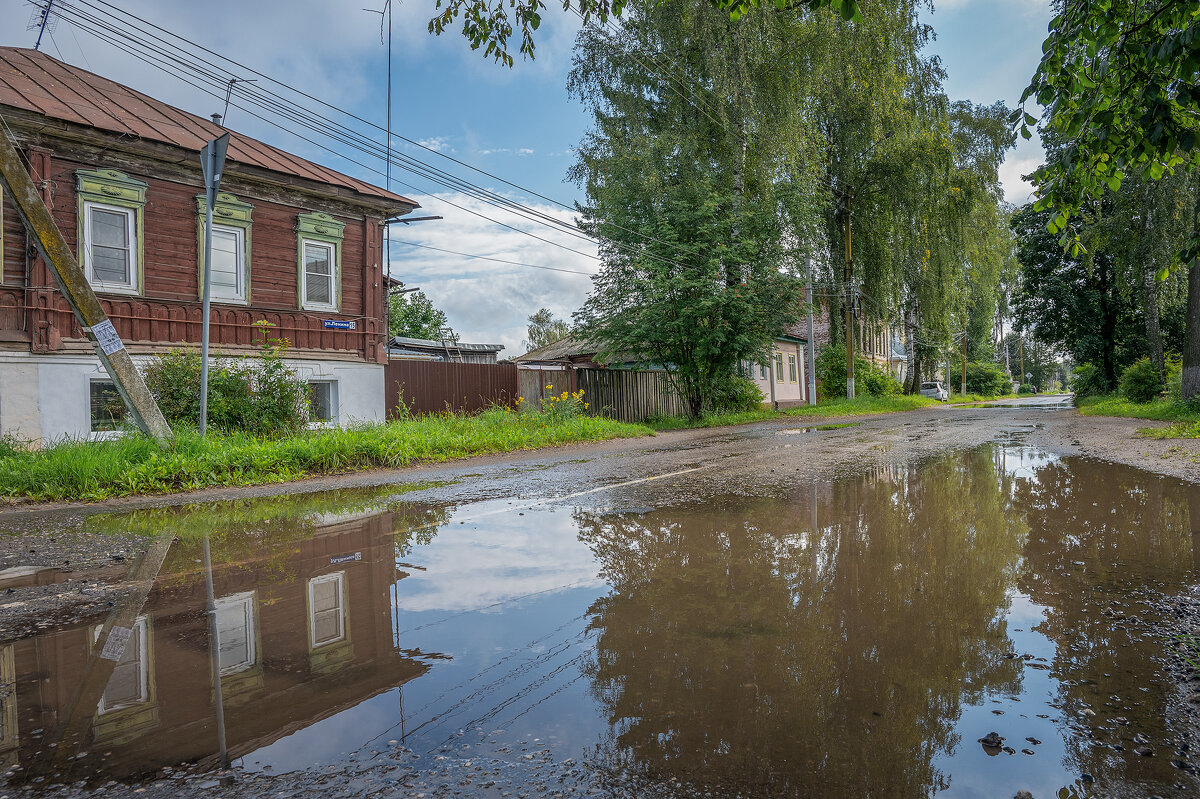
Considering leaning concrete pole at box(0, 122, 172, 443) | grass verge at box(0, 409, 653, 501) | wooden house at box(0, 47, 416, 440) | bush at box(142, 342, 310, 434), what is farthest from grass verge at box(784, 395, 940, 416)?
leaning concrete pole at box(0, 122, 172, 443)

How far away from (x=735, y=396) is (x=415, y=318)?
1102 inches

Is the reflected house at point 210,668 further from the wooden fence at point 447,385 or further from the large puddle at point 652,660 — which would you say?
the wooden fence at point 447,385

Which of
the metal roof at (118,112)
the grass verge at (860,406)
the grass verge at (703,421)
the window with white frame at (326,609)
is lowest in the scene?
the window with white frame at (326,609)

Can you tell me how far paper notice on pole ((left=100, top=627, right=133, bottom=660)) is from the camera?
285cm

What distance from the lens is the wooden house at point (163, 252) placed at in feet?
37.8

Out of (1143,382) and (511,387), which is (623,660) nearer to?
(511,387)

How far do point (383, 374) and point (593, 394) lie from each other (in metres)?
6.63

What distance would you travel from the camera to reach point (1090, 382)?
1237 inches

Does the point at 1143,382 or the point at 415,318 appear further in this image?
the point at 415,318

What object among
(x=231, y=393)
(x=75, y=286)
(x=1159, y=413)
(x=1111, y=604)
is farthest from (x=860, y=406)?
(x=75, y=286)

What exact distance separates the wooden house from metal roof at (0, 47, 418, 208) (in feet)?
0.16

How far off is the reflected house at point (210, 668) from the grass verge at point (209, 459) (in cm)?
434

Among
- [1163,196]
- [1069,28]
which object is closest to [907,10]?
[1163,196]

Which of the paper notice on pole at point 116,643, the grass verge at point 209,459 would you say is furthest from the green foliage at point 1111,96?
the grass verge at point 209,459
